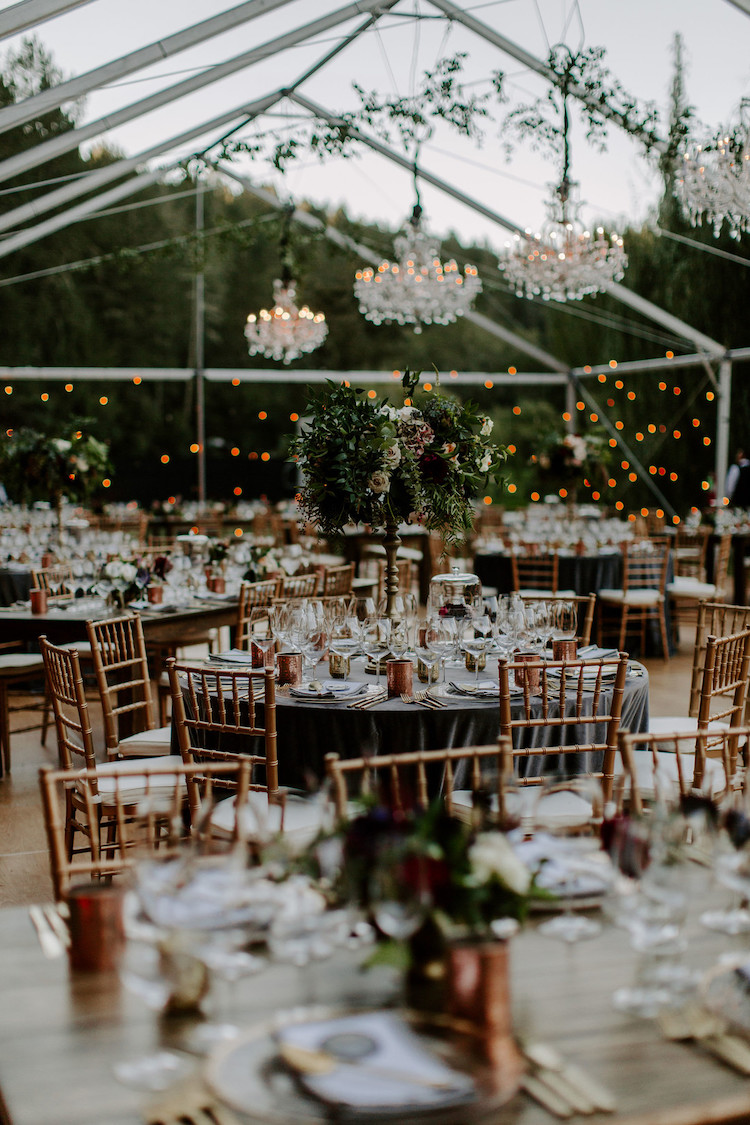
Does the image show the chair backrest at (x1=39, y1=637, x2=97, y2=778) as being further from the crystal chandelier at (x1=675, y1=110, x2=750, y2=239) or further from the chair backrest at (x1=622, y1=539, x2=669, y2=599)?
the chair backrest at (x1=622, y1=539, x2=669, y2=599)

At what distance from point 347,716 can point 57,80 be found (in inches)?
345

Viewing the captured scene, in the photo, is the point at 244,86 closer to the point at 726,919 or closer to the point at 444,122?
the point at 444,122

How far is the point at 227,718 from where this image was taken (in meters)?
3.81

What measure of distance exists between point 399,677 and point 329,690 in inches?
10.6

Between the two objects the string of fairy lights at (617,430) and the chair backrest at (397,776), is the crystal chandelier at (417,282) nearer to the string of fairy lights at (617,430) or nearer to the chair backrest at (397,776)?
A: the string of fairy lights at (617,430)

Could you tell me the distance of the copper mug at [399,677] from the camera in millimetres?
3674

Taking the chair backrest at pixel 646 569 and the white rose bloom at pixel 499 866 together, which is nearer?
the white rose bloom at pixel 499 866

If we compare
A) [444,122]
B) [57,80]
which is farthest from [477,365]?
[57,80]

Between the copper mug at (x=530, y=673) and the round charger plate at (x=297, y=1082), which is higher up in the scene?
the copper mug at (x=530, y=673)

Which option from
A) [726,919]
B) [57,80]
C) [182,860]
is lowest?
[726,919]

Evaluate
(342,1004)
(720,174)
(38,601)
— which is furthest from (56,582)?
(342,1004)

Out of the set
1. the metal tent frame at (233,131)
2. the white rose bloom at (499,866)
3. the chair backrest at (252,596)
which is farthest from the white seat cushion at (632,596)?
the white rose bloom at (499,866)

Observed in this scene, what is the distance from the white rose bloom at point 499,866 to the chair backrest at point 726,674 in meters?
2.47

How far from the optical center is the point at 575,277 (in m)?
8.97
